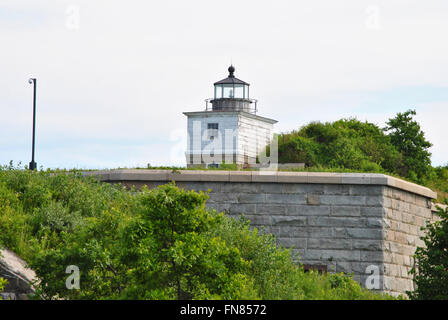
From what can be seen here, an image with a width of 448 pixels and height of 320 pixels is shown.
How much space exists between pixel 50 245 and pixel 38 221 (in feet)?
2.55

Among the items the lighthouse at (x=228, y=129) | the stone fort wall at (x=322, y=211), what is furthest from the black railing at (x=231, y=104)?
the stone fort wall at (x=322, y=211)

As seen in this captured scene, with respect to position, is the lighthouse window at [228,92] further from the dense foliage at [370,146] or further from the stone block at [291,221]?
the stone block at [291,221]

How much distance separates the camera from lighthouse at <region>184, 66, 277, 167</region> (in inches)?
1684

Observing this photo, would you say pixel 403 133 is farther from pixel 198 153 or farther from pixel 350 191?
pixel 198 153

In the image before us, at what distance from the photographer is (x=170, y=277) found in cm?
1086

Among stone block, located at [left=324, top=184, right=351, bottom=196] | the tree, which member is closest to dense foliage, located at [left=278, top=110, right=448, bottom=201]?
the tree

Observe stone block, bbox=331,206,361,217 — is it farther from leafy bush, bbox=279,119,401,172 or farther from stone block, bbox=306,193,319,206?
leafy bush, bbox=279,119,401,172

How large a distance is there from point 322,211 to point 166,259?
679 centimetres

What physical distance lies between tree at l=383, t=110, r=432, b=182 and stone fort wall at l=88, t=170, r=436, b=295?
42.4ft

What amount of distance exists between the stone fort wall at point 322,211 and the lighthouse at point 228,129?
2522 cm

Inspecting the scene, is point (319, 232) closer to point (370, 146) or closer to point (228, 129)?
point (370, 146)

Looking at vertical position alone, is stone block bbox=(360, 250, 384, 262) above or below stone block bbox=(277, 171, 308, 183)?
below
